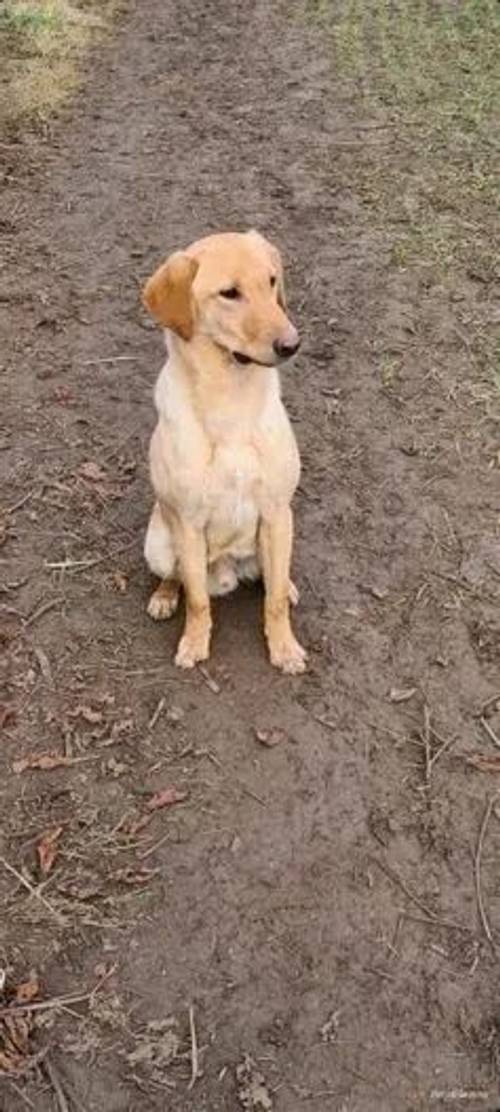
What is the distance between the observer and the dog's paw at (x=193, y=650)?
386cm

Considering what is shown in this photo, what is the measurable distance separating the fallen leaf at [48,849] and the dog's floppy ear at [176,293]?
1479 millimetres

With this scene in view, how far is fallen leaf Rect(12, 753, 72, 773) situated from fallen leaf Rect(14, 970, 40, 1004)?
0.73 meters

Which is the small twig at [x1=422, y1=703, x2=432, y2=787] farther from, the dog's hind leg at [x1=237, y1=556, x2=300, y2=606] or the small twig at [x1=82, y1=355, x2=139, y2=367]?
the small twig at [x1=82, y1=355, x2=139, y2=367]

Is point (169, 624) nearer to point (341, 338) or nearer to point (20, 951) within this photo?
point (20, 951)

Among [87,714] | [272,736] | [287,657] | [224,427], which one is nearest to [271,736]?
[272,736]

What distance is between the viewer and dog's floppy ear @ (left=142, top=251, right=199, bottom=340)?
3.27 meters

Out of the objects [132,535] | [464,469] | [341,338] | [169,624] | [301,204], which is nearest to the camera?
[169,624]

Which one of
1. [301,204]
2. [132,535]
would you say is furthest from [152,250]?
[132,535]

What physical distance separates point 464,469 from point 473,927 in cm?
216

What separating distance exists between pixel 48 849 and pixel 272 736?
0.76 meters

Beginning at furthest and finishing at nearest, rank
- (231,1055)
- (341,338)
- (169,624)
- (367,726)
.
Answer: (341,338), (169,624), (367,726), (231,1055)

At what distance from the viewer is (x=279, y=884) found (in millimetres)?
3205

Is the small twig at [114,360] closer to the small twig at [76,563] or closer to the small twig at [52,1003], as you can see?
the small twig at [76,563]

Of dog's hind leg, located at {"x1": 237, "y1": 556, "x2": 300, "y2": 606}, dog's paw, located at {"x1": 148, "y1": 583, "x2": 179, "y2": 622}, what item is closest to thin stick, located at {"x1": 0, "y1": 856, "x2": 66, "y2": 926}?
dog's paw, located at {"x1": 148, "y1": 583, "x2": 179, "y2": 622}
